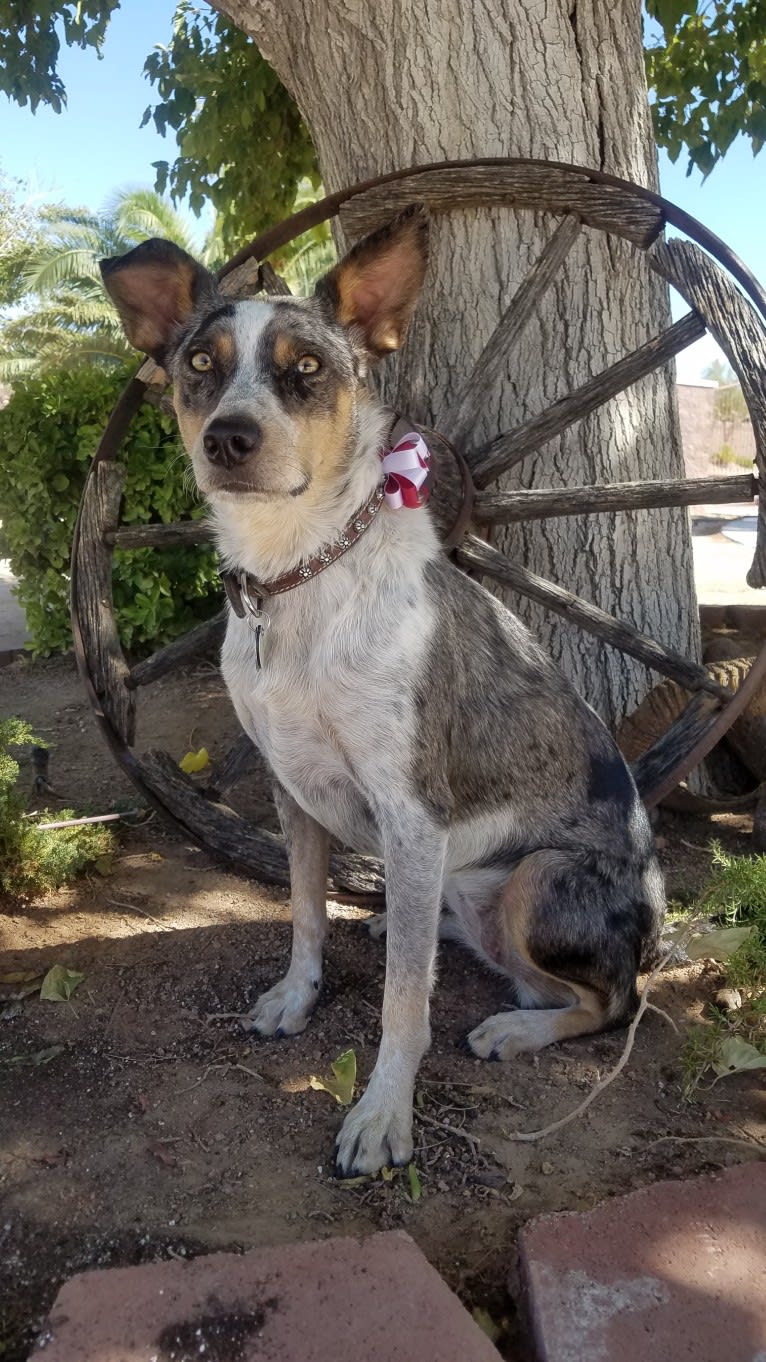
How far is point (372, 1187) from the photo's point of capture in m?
2.19

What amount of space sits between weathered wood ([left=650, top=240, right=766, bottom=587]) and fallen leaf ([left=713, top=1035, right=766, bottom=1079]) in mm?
1331

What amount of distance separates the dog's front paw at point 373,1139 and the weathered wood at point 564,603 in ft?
5.62

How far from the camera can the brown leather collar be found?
8.15 ft

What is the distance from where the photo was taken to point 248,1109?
243 centimetres

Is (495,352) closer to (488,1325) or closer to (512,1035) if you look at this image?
(512,1035)

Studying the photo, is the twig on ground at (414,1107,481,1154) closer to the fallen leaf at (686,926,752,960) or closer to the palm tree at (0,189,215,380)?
the fallen leaf at (686,926,752,960)

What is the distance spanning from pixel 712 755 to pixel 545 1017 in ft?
6.01

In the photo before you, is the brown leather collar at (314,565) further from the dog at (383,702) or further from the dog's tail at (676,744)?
the dog's tail at (676,744)

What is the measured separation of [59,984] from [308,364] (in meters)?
1.82

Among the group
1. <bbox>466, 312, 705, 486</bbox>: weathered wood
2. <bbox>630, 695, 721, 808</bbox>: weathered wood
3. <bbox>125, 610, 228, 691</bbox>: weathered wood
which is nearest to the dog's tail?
<bbox>630, 695, 721, 808</bbox>: weathered wood

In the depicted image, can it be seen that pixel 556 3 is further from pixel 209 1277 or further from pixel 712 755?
pixel 209 1277

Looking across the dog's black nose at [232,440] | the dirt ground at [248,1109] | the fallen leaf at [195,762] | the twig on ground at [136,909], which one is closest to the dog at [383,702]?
the dog's black nose at [232,440]

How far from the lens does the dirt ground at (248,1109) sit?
202 centimetres

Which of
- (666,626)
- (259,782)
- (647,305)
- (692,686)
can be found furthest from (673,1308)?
(647,305)
